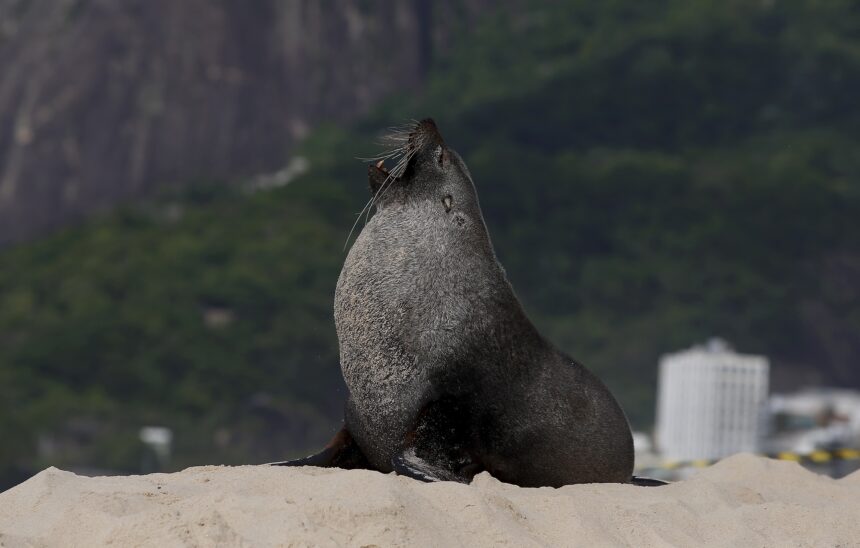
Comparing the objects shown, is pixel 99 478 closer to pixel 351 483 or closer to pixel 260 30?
pixel 351 483

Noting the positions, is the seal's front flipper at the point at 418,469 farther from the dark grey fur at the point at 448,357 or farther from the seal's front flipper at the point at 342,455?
the seal's front flipper at the point at 342,455

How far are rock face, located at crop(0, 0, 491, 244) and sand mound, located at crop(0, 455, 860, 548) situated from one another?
262ft

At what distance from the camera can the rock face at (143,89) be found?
275ft

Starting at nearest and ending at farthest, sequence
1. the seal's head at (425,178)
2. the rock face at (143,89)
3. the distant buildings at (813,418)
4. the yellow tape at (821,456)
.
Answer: the seal's head at (425,178), the yellow tape at (821,456), the distant buildings at (813,418), the rock face at (143,89)

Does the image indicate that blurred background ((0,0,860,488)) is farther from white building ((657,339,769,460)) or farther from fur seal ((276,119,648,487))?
fur seal ((276,119,648,487))

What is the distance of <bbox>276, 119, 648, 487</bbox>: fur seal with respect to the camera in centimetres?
698

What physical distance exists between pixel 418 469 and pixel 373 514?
113 cm

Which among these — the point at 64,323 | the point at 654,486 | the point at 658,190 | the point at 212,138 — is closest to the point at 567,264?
the point at 658,190

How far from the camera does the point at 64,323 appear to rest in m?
73.7

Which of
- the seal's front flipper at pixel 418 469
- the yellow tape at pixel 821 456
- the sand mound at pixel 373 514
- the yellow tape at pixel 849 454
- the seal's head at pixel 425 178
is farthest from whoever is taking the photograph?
the yellow tape at pixel 821 456

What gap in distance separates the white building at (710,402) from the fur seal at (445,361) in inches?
2559

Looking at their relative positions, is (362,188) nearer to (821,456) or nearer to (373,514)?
(821,456)

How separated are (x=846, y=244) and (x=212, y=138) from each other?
38.5 meters

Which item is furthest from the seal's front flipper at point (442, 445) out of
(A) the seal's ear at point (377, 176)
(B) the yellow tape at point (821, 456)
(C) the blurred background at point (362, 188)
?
(C) the blurred background at point (362, 188)
